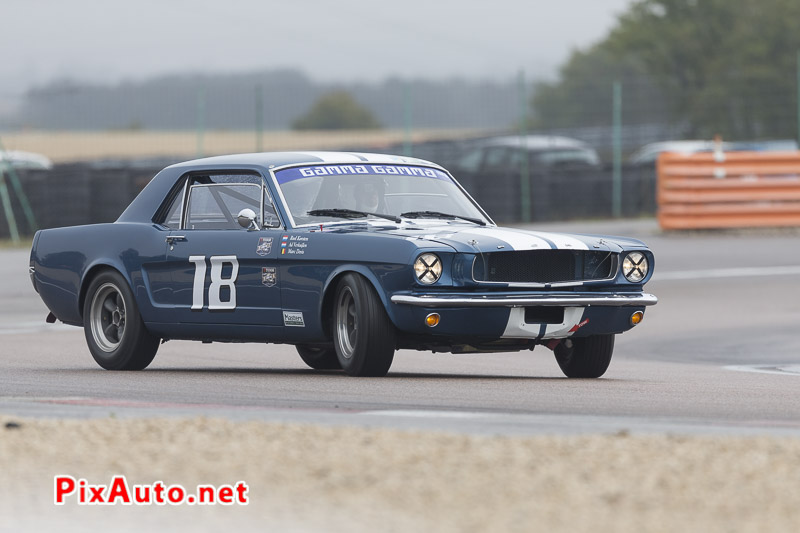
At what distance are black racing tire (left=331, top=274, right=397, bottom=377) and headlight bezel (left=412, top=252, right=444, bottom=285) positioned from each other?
295 mm

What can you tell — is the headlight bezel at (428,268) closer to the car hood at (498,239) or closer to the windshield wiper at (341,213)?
the car hood at (498,239)

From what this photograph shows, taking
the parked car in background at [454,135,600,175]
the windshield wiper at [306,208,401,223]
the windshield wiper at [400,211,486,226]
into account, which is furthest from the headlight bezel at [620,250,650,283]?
the parked car in background at [454,135,600,175]

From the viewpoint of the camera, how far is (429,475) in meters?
5.10

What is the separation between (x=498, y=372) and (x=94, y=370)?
2765mm

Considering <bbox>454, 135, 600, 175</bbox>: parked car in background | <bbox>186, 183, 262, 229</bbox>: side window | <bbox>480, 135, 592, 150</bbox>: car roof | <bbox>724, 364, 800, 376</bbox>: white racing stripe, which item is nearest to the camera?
<bbox>186, 183, 262, 229</bbox>: side window

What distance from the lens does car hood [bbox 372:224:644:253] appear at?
8.44 meters

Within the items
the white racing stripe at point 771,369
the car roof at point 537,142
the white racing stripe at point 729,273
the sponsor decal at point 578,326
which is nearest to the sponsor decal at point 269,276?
the sponsor decal at point 578,326

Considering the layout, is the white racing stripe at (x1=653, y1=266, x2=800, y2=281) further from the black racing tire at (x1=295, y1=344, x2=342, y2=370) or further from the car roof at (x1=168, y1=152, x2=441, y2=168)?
the car roof at (x1=168, y1=152, x2=441, y2=168)

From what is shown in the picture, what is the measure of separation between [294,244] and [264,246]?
0.91 ft

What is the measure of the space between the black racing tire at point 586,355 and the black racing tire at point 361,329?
147 cm

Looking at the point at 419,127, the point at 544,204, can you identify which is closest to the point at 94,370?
the point at 544,204

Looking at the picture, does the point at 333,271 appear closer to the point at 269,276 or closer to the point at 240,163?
the point at 269,276

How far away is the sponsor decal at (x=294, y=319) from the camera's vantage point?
29.1ft

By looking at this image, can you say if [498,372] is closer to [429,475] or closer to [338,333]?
[338,333]
